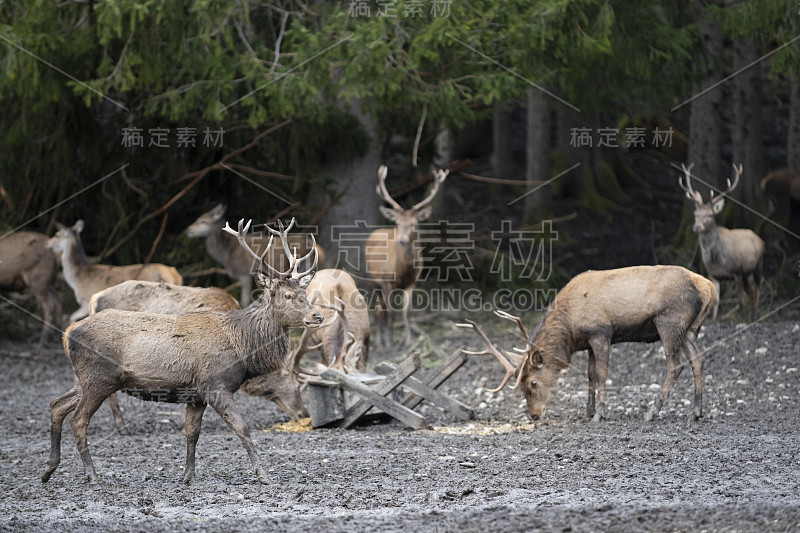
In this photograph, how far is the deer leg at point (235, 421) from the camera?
689cm

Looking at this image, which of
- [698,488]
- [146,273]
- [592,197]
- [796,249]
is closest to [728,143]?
[592,197]

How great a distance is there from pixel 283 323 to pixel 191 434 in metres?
1.00

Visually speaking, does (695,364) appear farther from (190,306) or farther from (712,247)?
(190,306)

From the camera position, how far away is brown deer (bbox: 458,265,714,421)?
28.3ft

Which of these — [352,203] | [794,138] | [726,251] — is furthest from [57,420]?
[794,138]

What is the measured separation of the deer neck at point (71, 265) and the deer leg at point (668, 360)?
7082 mm

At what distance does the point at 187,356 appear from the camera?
277 inches

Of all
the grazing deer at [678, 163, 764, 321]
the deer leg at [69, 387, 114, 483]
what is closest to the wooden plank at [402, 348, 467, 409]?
the deer leg at [69, 387, 114, 483]

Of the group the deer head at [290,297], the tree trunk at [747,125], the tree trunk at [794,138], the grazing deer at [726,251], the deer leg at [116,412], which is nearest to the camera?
the deer head at [290,297]

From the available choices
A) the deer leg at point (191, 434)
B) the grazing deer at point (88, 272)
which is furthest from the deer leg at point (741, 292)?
the deer leg at point (191, 434)

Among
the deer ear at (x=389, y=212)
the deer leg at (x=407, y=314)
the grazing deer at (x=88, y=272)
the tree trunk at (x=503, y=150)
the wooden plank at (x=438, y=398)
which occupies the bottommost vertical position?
the wooden plank at (x=438, y=398)

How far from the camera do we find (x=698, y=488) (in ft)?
20.6

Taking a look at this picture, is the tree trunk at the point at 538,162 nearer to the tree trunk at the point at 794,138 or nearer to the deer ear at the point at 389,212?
the tree trunk at the point at 794,138

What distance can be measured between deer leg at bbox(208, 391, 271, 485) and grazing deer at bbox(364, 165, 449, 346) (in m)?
5.97
